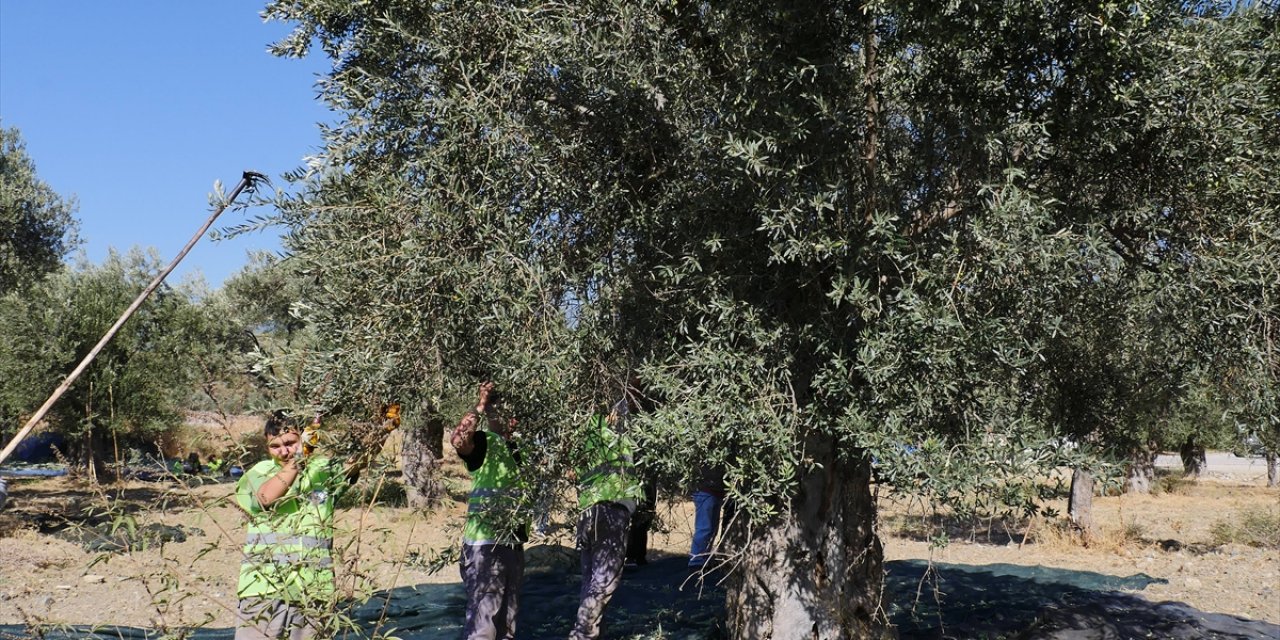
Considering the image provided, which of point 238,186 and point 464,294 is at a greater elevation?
point 238,186

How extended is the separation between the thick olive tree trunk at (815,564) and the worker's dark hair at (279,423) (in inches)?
121

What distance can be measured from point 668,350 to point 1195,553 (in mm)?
13122

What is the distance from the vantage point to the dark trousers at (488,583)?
22.4ft

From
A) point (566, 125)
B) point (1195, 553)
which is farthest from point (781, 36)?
point (1195, 553)

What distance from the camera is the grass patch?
14.8 meters

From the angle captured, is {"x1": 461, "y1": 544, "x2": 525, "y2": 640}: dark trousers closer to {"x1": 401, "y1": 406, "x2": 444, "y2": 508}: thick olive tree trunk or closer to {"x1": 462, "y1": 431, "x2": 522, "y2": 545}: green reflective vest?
{"x1": 462, "y1": 431, "x2": 522, "y2": 545}: green reflective vest

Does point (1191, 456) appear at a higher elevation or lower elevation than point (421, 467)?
higher

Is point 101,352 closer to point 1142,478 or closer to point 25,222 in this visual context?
point 25,222

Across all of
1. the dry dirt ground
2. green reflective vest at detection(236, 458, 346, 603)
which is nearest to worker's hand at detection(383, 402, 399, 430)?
green reflective vest at detection(236, 458, 346, 603)

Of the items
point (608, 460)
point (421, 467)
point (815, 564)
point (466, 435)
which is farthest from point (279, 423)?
point (421, 467)

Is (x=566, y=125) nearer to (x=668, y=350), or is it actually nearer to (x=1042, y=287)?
(x=668, y=350)

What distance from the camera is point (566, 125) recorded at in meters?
5.86

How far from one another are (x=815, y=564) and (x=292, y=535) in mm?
3675

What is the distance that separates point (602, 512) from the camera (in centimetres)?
738
